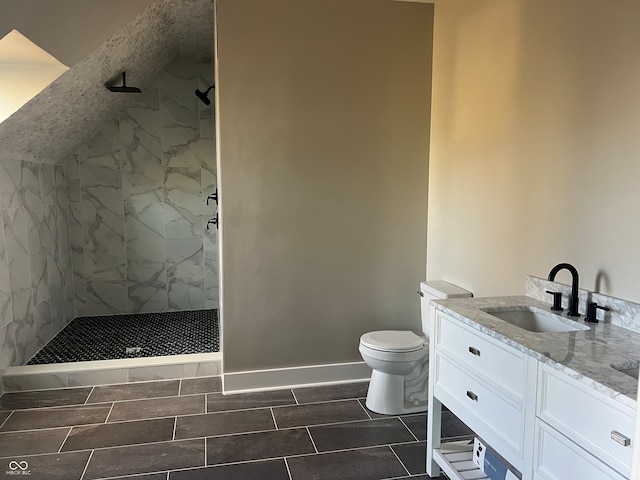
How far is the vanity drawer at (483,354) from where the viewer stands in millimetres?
1677

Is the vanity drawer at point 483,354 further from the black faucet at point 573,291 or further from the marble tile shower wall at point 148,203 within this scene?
the marble tile shower wall at point 148,203

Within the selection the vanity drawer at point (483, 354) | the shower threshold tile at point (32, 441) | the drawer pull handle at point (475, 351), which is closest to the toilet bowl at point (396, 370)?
the vanity drawer at point (483, 354)

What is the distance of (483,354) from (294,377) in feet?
5.79

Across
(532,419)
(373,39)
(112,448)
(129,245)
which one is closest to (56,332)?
(129,245)

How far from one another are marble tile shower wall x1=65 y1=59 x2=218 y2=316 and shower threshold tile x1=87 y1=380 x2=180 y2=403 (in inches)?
67.3

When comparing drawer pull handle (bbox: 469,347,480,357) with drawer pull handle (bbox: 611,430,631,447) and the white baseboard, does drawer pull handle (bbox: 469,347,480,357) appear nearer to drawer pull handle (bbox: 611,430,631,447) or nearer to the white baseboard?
drawer pull handle (bbox: 611,430,631,447)

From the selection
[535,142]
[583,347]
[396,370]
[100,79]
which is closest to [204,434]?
[396,370]

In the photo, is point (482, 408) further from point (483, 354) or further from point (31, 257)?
point (31, 257)

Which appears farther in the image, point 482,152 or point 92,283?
point 92,283

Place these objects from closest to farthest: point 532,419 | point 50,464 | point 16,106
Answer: point 532,419 → point 50,464 → point 16,106

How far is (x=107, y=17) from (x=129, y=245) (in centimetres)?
274

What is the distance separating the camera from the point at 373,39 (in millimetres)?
3246

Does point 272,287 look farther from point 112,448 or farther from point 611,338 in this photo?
point 611,338

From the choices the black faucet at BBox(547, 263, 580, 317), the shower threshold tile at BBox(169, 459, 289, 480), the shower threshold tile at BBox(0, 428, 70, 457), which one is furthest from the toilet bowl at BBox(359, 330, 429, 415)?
the shower threshold tile at BBox(0, 428, 70, 457)
